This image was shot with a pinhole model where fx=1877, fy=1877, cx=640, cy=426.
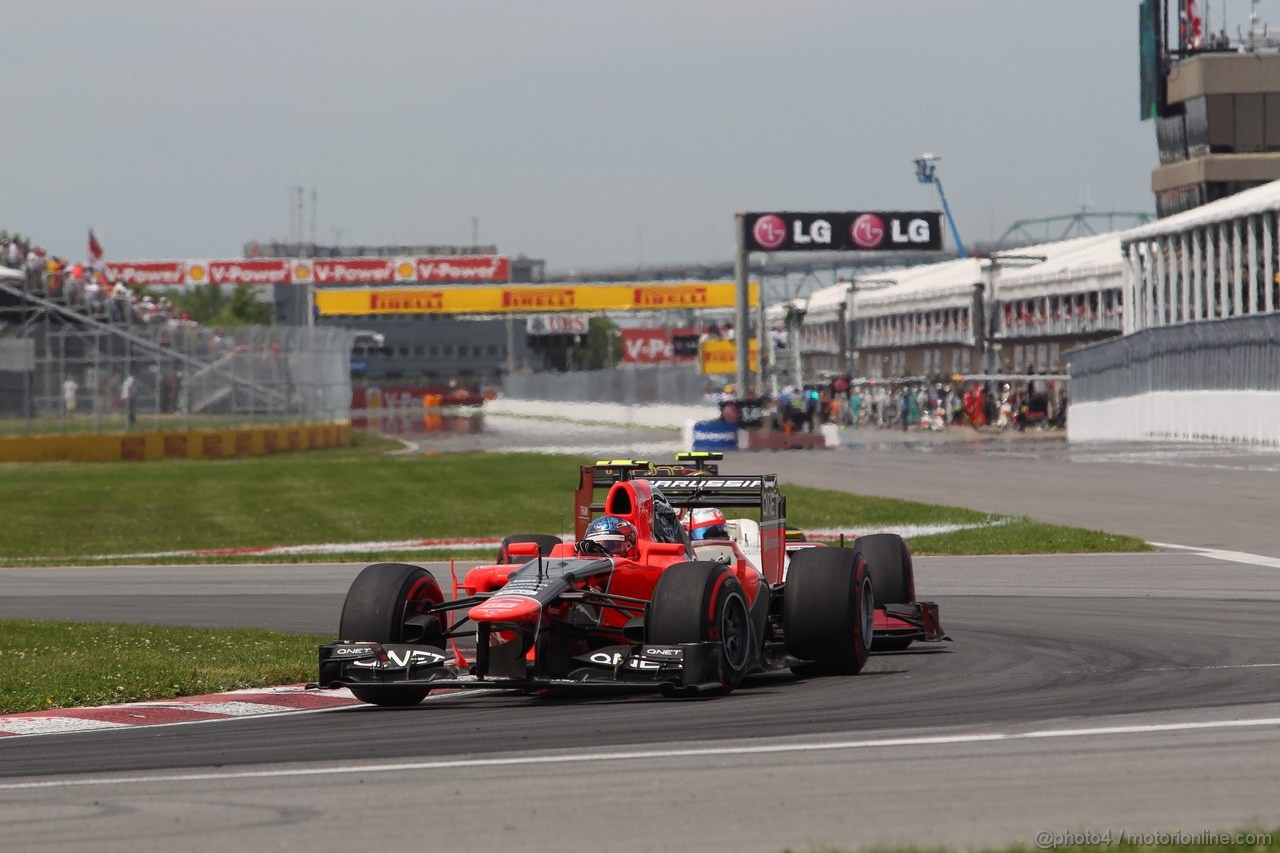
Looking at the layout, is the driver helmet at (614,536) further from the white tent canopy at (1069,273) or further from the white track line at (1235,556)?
the white tent canopy at (1069,273)

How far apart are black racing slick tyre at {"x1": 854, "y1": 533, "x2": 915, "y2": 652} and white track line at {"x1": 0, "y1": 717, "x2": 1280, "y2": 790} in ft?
14.8

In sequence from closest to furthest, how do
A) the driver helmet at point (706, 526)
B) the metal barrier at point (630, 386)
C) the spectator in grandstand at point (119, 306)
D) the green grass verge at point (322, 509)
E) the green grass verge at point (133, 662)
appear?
the green grass verge at point (133, 662) < the driver helmet at point (706, 526) < the green grass verge at point (322, 509) < the spectator in grandstand at point (119, 306) < the metal barrier at point (630, 386)

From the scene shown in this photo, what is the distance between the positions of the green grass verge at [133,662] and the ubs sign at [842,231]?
53.4m

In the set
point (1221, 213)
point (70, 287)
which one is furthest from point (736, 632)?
point (70, 287)

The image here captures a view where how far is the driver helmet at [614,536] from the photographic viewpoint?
38.2 feet

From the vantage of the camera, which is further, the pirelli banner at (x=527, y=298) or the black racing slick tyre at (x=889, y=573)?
the pirelli banner at (x=527, y=298)

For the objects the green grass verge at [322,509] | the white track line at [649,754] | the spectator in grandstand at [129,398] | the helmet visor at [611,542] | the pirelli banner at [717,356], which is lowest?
the green grass verge at [322,509]

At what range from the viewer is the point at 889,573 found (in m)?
13.6

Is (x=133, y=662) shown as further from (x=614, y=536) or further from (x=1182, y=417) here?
(x=1182, y=417)

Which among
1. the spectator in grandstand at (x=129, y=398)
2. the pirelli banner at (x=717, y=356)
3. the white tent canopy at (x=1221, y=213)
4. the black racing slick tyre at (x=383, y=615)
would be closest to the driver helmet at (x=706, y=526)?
the black racing slick tyre at (x=383, y=615)

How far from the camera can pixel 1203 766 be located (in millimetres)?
7781

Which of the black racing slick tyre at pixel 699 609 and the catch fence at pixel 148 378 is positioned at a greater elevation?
the catch fence at pixel 148 378

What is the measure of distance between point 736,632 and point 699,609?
0.69 meters

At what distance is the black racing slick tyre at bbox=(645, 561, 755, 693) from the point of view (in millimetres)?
10703
